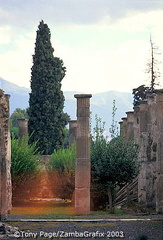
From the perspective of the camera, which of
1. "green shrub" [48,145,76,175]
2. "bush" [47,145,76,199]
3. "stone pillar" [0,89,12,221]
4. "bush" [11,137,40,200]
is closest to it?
"stone pillar" [0,89,12,221]

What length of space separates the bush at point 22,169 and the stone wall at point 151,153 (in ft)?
14.0

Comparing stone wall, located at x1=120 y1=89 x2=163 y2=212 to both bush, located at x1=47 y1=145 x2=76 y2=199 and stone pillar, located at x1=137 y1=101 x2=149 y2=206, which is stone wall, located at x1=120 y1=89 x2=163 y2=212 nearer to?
stone pillar, located at x1=137 y1=101 x2=149 y2=206

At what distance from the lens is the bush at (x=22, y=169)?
77.3 feet

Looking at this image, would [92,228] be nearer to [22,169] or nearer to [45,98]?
[22,169]

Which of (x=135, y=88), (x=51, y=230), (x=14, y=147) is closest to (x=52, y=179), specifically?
(x=14, y=147)

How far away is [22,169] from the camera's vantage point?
2386 centimetres

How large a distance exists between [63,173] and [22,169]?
1.91 metres

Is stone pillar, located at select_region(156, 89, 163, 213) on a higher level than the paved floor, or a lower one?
higher

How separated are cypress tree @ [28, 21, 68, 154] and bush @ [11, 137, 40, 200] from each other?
1152 centimetres

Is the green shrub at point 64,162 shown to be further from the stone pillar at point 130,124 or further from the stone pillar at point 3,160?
the stone pillar at point 3,160

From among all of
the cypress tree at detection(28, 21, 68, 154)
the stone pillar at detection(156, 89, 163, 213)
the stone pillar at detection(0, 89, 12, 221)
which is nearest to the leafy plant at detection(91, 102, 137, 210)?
the stone pillar at detection(156, 89, 163, 213)

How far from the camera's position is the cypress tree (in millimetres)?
36438

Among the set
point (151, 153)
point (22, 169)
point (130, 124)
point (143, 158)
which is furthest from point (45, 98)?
point (151, 153)

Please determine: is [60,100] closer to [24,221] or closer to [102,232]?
[24,221]
